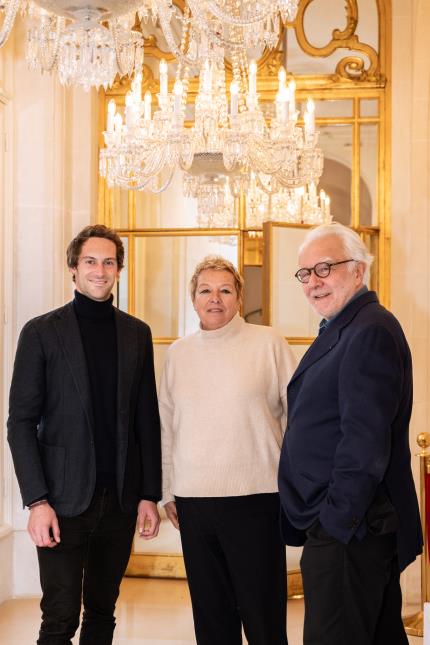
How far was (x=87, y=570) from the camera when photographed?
3301 mm

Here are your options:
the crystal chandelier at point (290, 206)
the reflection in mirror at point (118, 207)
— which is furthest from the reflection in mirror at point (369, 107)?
the reflection in mirror at point (118, 207)

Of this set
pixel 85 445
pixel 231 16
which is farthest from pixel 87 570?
pixel 231 16

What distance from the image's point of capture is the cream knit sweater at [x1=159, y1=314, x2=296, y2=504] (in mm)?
3311

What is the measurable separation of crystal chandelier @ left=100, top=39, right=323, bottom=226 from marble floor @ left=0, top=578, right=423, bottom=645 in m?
2.25

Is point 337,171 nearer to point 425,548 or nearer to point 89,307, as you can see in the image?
point 425,548

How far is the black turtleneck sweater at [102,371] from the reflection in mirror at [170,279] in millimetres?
2241

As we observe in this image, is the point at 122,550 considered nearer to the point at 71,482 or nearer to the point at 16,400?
the point at 71,482

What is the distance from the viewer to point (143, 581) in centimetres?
557

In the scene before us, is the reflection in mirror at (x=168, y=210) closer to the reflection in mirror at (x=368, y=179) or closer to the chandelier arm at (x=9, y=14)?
the reflection in mirror at (x=368, y=179)

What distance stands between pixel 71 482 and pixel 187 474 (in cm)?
44

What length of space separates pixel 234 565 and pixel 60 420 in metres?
0.82

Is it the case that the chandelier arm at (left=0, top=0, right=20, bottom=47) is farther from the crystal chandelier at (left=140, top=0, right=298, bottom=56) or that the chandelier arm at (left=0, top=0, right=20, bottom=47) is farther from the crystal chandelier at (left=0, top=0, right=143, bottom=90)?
the crystal chandelier at (left=140, top=0, right=298, bottom=56)

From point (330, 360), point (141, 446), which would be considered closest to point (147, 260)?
point (141, 446)

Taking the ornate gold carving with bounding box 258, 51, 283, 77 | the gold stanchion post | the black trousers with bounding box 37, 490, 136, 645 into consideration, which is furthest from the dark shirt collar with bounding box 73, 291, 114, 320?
the ornate gold carving with bounding box 258, 51, 283, 77
